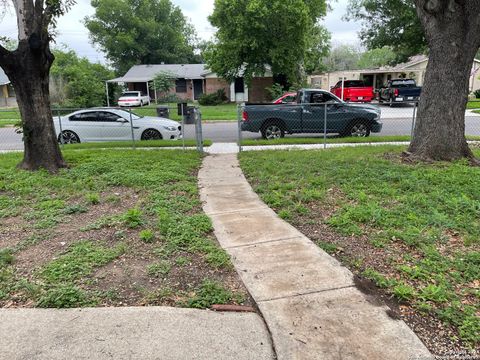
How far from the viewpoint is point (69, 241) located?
4.83 m

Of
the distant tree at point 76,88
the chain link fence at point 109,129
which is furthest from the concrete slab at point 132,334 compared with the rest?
the distant tree at point 76,88

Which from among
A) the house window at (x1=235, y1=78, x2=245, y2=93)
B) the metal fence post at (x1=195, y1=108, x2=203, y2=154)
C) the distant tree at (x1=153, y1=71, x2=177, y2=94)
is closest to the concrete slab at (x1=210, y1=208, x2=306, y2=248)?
the metal fence post at (x1=195, y1=108, x2=203, y2=154)

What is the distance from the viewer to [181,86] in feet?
140

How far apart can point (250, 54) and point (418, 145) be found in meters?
24.6

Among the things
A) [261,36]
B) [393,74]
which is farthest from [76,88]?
[393,74]

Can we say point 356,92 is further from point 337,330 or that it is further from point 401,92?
point 337,330

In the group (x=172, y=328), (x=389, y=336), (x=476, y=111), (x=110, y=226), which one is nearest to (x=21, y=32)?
(x=110, y=226)

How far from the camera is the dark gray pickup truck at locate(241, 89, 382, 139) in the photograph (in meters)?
13.3

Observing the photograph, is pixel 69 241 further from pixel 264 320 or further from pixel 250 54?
pixel 250 54

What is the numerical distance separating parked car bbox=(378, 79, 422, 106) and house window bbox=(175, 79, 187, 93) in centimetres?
2119

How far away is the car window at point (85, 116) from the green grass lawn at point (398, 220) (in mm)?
6893

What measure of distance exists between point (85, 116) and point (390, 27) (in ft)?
85.7

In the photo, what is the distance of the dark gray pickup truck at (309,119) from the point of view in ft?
43.5

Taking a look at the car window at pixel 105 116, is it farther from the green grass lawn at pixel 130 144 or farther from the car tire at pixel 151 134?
the car tire at pixel 151 134
